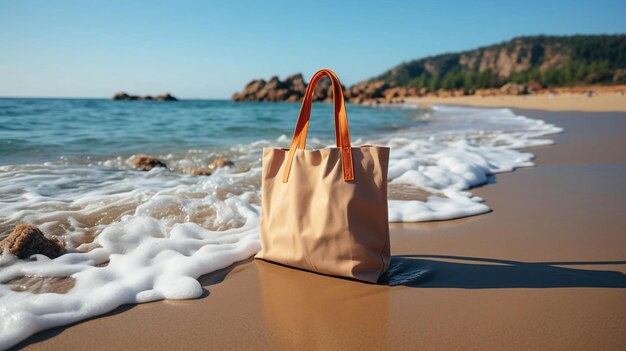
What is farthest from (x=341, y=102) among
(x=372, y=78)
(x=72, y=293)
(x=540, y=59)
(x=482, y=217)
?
(x=372, y=78)

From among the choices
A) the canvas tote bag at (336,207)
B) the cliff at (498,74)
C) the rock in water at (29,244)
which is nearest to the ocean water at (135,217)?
the rock in water at (29,244)

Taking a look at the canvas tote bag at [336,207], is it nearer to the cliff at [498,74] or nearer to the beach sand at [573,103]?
the beach sand at [573,103]

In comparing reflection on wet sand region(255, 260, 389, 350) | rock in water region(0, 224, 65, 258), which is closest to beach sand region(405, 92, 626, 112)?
reflection on wet sand region(255, 260, 389, 350)

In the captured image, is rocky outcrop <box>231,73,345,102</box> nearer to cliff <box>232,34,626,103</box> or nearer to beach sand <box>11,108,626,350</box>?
cliff <box>232,34,626,103</box>

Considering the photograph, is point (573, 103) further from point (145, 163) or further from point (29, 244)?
point (29, 244)

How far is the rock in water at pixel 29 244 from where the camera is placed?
232cm

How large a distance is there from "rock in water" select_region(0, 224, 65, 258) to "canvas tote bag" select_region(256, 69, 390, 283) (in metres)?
1.30

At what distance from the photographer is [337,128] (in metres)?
2.12

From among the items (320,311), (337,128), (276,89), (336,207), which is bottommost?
(320,311)

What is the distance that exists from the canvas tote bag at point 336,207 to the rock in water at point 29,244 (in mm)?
1301

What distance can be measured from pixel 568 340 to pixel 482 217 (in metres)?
1.77

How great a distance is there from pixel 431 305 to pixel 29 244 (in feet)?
7.02

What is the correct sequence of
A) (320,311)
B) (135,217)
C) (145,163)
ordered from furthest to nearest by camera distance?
(145,163) < (135,217) < (320,311)

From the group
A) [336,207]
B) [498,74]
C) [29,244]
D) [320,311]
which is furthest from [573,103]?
[498,74]
